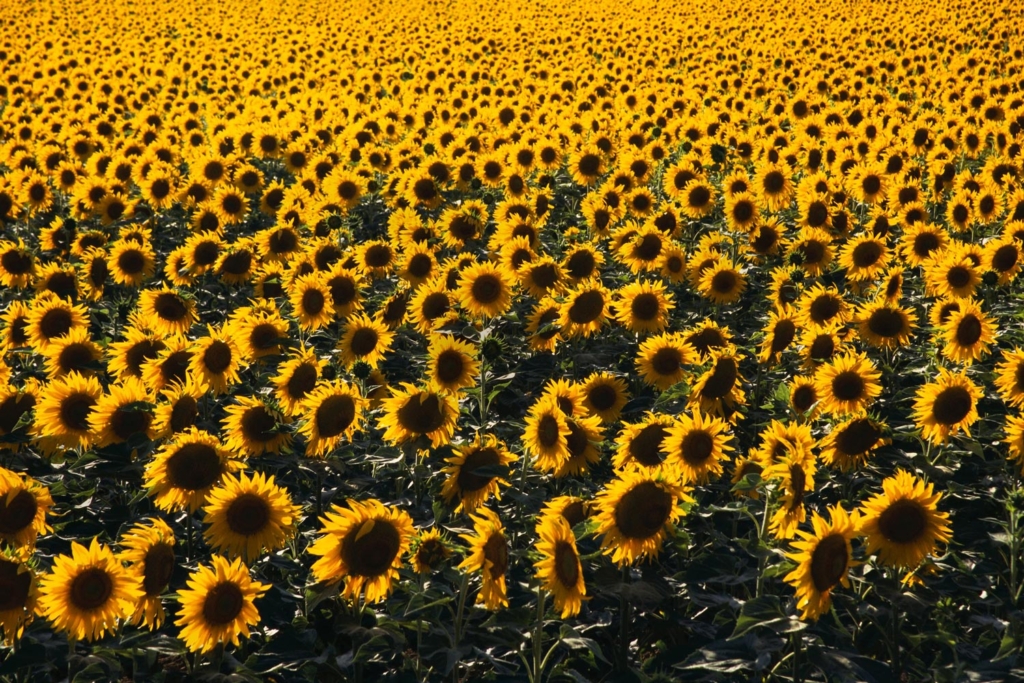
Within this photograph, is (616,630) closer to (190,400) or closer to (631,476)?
(631,476)

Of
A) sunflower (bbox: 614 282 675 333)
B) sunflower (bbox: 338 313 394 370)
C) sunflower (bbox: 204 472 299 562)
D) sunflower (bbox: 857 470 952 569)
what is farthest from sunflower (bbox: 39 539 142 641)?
sunflower (bbox: 614 282 675 333)

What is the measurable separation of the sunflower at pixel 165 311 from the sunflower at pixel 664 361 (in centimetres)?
356

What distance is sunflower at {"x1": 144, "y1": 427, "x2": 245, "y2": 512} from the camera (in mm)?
4262

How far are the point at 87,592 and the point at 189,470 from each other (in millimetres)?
851

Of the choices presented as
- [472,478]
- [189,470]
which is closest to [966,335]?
[472,478]

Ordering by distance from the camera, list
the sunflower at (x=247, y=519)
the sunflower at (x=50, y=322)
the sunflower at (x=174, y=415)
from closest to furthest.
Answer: the sunflower at (x=247, y=519) → the sunflower at (x=174, y=415) → the sunflower at (x=50, y=322)

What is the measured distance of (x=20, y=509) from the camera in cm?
396

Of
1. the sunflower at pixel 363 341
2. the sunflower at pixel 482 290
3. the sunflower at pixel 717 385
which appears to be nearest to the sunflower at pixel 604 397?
the sunflower at pixel 717 385

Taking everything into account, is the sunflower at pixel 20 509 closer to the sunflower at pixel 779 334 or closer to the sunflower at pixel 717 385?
the sunflower at pixel 717 385

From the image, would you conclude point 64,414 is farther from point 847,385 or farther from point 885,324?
point 885,324

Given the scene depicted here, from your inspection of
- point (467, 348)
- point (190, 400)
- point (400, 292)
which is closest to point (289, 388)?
point (190, 400)

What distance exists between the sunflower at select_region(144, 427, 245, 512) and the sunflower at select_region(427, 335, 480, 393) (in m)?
1.80

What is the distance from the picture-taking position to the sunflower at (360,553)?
3.65 m

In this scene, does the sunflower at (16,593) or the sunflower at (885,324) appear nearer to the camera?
the sunflower at (16,593)
